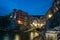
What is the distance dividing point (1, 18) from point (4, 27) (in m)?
3.71

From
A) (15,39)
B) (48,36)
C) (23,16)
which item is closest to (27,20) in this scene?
(23,16)

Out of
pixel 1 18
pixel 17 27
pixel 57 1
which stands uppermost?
pixel 57 1

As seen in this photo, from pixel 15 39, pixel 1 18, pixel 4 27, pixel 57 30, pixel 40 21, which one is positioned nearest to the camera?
pixel 57 30

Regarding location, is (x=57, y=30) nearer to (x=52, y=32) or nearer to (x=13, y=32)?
(x=52, y=32)

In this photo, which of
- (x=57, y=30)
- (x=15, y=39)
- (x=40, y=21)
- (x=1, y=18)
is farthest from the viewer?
(x=40, y=21)

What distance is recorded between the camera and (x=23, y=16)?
153 ft

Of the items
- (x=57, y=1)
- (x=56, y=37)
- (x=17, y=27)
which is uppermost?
(x=57, y=1)

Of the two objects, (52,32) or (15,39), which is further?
(15,39)

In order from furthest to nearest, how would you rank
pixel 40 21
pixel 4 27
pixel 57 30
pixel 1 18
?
pixel 40 21 → pixel 1 18 → pixel 4 27 → pixel 57 30

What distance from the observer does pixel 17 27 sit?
40.6 meters

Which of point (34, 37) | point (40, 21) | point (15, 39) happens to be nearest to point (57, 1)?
point (40, 21)

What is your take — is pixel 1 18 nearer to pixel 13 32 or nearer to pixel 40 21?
pixel 13 32

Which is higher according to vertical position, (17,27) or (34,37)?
(17,27)

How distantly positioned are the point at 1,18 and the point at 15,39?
27.3 feet
